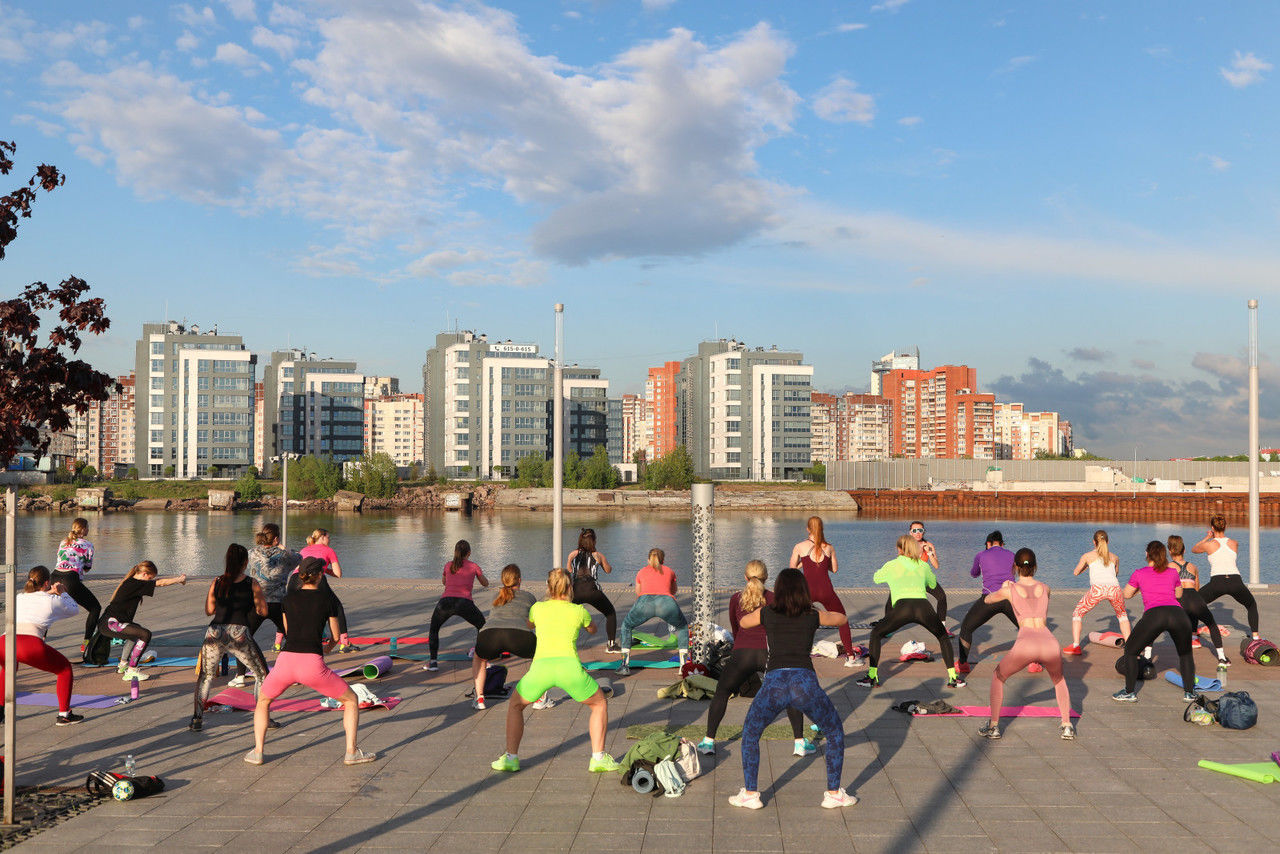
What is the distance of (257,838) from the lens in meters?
6.60

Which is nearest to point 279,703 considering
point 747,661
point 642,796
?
point 642,796

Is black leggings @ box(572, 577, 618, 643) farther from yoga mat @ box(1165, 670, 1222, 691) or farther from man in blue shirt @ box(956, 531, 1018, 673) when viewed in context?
yoga mat @ box(1165, 670, 1222, 691)

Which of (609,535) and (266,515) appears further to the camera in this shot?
(266,515)

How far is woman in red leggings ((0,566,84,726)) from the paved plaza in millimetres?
514

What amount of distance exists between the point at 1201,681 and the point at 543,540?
5543cm

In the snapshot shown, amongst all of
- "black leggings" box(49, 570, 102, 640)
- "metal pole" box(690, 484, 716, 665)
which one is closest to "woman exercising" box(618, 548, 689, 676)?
"metal pole" box(690, 484, 716, 665)

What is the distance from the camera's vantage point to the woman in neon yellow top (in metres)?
11.1

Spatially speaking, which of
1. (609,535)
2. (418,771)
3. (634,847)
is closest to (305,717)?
(418,771)

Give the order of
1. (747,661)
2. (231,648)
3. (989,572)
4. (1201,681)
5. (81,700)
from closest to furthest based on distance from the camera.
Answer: (747,661)
(231,648)
(81,700)
(1201,681)
(989,572)

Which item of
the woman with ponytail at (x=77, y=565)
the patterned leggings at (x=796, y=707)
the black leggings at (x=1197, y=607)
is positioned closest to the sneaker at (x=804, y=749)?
the patterned leggings at (x=796, y=707)

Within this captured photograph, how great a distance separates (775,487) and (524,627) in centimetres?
11773

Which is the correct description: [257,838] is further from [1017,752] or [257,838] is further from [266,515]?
[266,515]

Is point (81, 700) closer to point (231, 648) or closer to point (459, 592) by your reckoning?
point (231, 648)

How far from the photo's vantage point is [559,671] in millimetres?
7703
